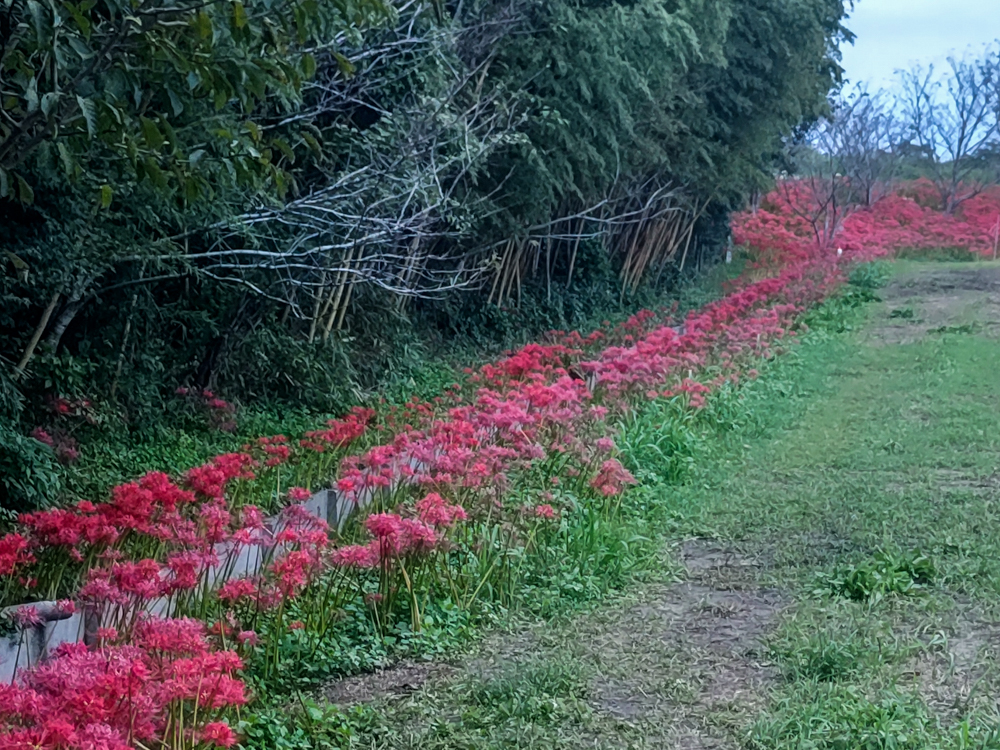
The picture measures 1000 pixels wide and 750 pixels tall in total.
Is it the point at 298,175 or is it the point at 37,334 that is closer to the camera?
the point at 37,334

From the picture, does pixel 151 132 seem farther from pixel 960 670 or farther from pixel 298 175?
pixel 298 175

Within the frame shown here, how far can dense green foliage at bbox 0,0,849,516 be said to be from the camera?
280 centimetres

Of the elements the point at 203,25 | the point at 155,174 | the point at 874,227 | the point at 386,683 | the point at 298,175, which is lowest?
the point at 386,683

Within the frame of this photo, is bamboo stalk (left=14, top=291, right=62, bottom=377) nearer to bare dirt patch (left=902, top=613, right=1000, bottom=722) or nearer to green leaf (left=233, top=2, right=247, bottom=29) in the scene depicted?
green leaf (left=233, top=2, right=247, bottom=29)

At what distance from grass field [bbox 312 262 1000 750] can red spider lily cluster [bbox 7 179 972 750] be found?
38 centimetres

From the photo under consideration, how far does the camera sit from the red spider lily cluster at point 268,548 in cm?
221

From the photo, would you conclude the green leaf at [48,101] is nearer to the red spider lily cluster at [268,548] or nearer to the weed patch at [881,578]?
the red spider lily cluster at [268,548]

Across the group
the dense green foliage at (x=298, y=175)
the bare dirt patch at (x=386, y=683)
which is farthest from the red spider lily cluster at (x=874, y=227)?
the bare dirt patch at (x=386, y=683)

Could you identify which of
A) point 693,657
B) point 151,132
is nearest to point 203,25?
point 151,132

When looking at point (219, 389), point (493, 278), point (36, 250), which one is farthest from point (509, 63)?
point (36, 250)

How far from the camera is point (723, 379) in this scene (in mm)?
7438

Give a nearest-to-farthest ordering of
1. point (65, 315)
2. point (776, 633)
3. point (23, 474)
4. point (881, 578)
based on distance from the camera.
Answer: point (776, 633)
point (881, 578)
point (23, 474)
point (65, 315)

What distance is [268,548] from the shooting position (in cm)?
364

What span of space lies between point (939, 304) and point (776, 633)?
12.0 m
